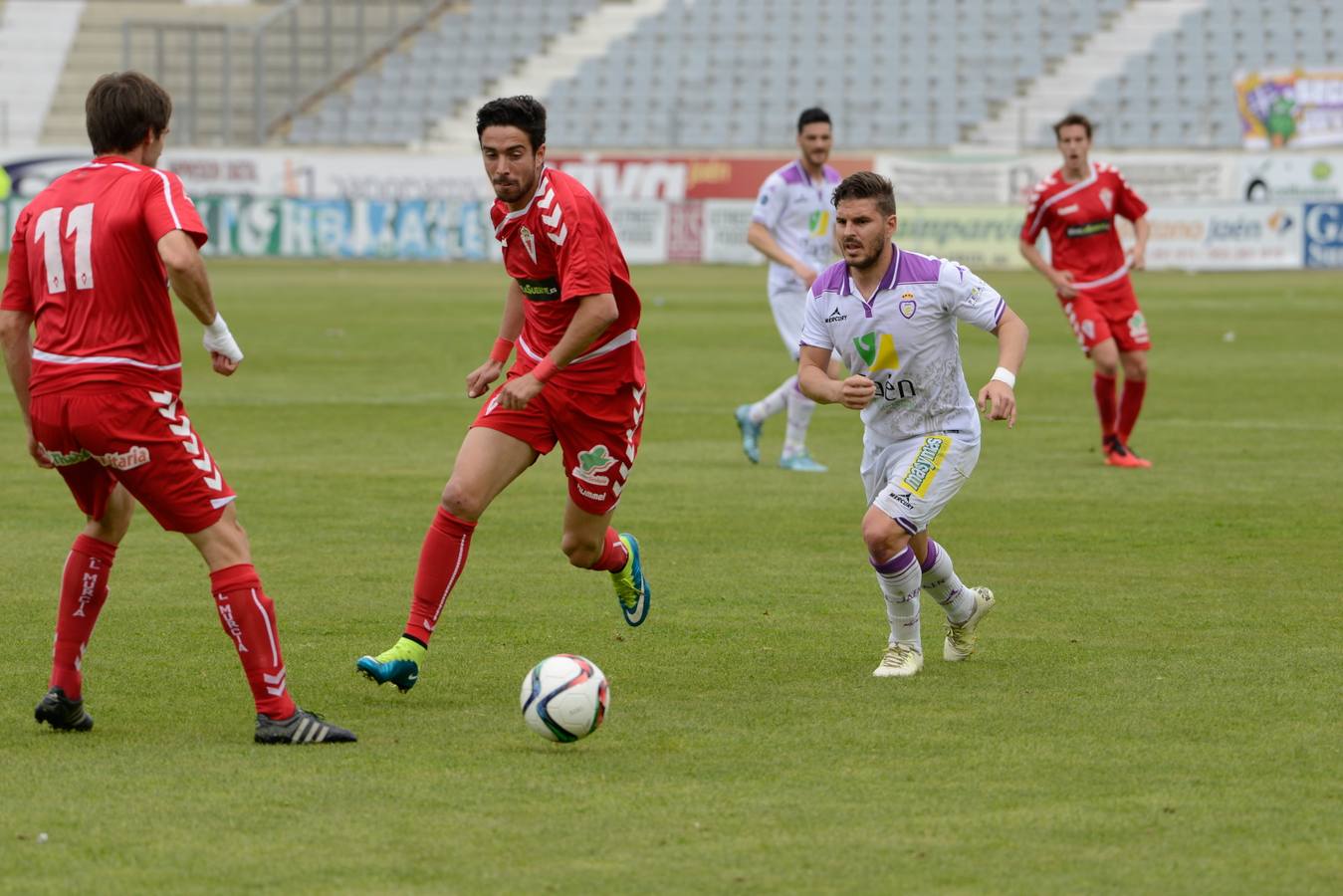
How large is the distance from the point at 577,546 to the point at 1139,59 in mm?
43063

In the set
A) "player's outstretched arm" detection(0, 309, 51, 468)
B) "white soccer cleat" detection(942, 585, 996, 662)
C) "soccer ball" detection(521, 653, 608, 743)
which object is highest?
"player's outstretched arm" detection(0, 309, 51, 468)

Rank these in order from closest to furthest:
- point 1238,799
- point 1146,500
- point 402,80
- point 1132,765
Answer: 1. point 1238,799
2. point 1132,765
3. point 1146,500
4. point 402,80

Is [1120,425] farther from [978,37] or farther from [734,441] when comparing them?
[978,37]

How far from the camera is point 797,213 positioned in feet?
48.1

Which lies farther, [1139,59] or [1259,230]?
[1139,59]

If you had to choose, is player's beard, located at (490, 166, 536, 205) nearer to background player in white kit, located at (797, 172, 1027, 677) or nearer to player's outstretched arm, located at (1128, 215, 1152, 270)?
background player in white kit, located at (797, 172, 1027, 677)

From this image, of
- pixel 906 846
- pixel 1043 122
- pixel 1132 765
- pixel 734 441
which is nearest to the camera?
pixel 906 846

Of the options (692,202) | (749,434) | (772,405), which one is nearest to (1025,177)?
(692,202)

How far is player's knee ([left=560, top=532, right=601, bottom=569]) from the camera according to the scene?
8.09m

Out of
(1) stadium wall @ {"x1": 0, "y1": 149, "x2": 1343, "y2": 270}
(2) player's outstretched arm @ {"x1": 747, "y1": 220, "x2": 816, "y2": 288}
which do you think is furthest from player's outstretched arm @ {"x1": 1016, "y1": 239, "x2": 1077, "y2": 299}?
(1) stadium wall @ {"x1": 0, "y1": 149, "x2": 1343, "y2": 270}

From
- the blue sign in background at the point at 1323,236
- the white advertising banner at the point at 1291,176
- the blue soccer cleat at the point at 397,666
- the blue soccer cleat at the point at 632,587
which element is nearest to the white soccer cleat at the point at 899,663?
the blue soccer cleat at the point at 632,587

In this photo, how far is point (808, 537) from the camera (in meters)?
11.1

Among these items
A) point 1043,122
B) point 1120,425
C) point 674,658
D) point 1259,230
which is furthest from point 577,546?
point 1043,122

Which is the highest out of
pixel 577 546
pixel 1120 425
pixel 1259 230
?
pixel 577 546
